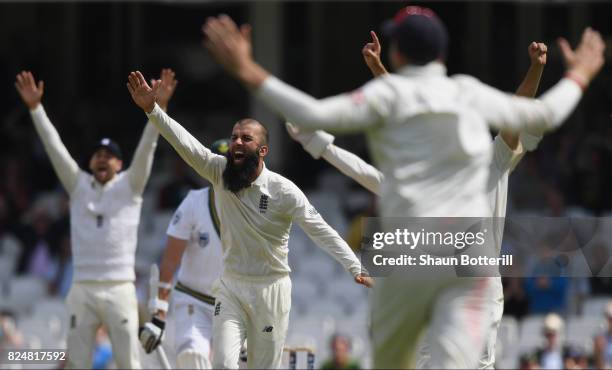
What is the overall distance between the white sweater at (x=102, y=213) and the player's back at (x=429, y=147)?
4.11 meters

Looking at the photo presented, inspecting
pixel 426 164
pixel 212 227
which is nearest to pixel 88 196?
pixel 212 227

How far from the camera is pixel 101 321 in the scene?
35.0 ft

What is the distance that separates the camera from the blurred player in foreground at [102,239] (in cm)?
1060

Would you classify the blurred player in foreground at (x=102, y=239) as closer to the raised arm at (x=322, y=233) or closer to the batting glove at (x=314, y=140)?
the batting glove at (x=314, y=140)

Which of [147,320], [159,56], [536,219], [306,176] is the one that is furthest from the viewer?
[159,56]

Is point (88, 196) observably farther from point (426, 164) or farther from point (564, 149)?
point (564, 149)

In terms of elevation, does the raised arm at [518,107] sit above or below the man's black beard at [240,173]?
below

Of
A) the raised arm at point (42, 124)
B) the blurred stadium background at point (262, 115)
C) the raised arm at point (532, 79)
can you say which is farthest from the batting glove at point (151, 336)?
the blurred stadium background at point (262, 115)

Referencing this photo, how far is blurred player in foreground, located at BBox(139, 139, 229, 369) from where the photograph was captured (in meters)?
10.3

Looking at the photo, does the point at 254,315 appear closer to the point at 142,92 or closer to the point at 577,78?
the point at 142,92

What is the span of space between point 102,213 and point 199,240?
2.68 ft

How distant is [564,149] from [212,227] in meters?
7.80

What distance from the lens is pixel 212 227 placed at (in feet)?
34.0

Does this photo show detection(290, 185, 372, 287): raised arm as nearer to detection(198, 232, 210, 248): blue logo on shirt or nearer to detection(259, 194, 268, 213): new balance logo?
detection(259, 194, 268, 213): new balance logo
